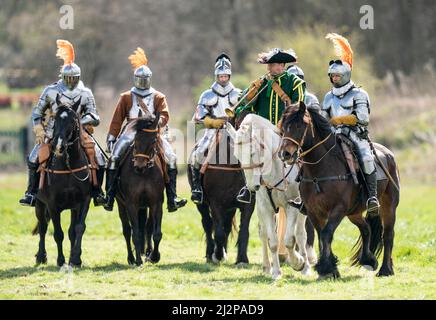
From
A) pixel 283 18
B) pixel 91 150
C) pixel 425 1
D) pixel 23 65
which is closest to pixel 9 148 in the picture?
pixel 23 65

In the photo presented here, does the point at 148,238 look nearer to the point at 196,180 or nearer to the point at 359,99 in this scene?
the point at 196,180

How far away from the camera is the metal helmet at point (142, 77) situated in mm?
15641

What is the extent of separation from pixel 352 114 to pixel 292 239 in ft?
6.20

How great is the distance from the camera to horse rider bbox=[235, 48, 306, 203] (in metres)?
14.1

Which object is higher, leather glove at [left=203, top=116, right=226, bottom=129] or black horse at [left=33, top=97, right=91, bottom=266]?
leather glove at [left=203, top=116, right=226, bottom=129]

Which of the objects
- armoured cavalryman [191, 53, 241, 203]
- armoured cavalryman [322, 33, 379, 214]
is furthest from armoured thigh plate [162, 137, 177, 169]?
armoured cavalryman [322, 33, 379, 214]

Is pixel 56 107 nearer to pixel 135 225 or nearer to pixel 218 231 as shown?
pixel 135 225

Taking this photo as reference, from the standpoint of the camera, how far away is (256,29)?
52.5 m

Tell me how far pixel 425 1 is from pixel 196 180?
1412 inches

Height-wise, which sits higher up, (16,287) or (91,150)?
(91,150)

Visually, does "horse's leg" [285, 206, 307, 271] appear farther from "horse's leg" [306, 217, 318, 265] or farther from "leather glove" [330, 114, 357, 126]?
"leather glove" [330, 114, 357, 126]

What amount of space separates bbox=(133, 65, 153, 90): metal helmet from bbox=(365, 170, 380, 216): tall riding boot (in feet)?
13.2

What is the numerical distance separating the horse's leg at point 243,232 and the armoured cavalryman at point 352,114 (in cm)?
211

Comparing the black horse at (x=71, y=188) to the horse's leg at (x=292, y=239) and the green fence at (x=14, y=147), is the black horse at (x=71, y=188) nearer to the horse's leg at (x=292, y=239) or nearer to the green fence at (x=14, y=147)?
the horse's leg at (x=292, y=239)
